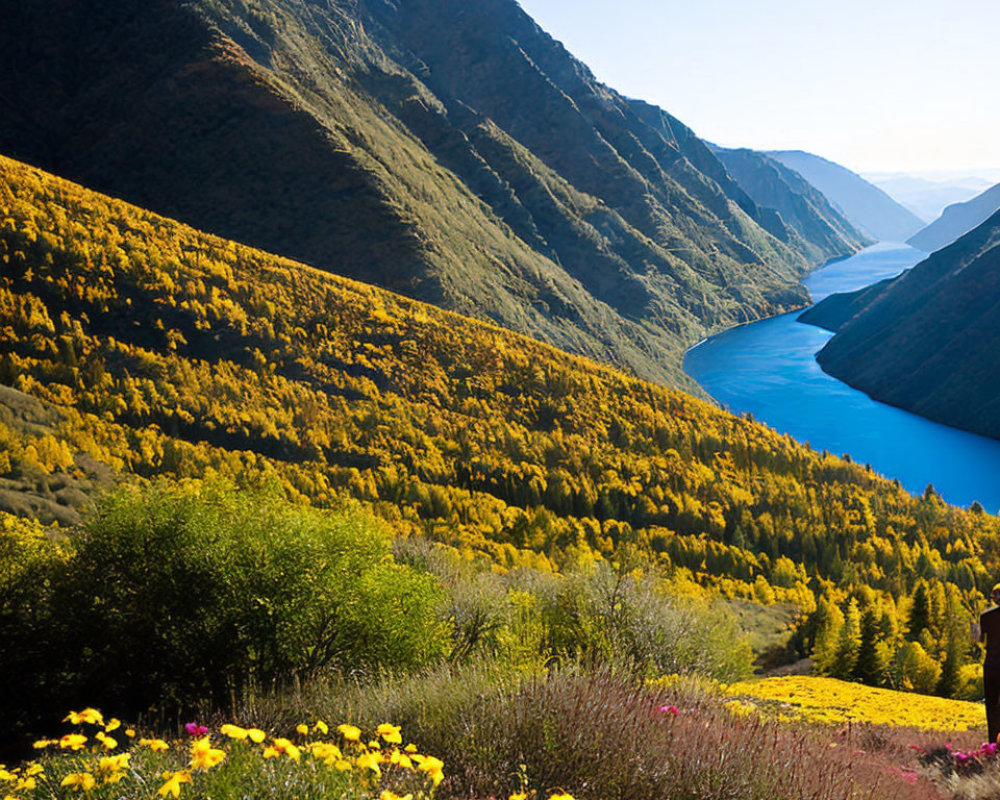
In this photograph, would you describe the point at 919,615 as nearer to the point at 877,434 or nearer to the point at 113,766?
the point at 113,766

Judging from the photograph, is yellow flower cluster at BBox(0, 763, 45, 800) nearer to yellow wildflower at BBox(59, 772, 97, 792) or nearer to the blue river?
yellow wildflower at BBox(59, 772, 97, 792)

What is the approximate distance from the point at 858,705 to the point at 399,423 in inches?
3048

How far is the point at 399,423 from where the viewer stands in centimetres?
9962

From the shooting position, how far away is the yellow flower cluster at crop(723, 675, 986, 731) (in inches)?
869

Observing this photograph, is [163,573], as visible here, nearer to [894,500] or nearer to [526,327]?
[894,500]

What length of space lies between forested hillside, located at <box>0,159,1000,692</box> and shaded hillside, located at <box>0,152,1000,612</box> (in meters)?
0.34

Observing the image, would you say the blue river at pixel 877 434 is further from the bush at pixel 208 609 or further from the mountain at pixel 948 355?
the bush at pixel 208 609

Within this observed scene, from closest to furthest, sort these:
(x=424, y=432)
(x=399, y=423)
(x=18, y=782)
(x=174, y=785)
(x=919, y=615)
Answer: (x=174, y=785), (x=18, y=782), (x=919, y=615), (x=399, y=423), (x=424, y=432)

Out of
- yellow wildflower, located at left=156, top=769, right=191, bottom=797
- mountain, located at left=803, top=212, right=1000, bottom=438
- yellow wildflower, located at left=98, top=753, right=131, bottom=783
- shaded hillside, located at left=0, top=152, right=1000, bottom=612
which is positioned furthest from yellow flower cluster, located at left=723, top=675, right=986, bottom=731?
mountain, located at left=803, top=212, right=1000, bottom=438

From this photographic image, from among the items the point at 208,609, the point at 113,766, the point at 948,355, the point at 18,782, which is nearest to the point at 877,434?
the point at 948,355

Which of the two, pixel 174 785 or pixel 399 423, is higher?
pixel 174 785

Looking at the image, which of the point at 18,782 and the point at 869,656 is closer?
the point at 18,782

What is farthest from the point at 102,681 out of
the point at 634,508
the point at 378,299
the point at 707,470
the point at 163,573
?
the point at 378,299

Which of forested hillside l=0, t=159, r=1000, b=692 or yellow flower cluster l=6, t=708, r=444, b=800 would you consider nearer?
yellow flower cluster l=6, t=708, r=444, b=800
